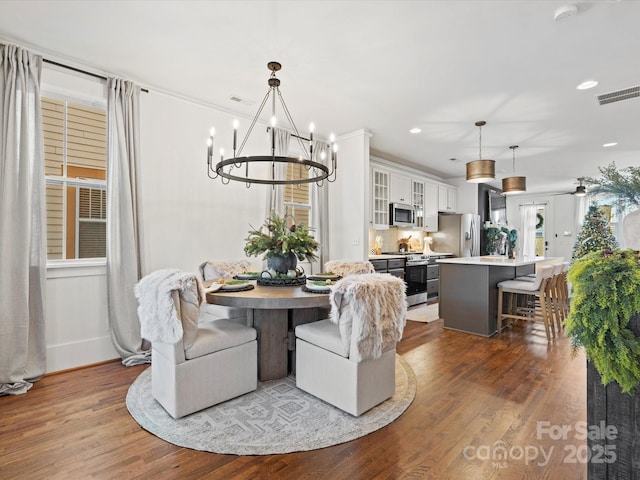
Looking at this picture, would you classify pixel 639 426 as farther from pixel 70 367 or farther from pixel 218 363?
pixel 70 367

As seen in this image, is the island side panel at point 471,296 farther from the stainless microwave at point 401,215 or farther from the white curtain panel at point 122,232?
the white curtain panel at point 122,232

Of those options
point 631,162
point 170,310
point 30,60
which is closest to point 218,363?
point 170,310

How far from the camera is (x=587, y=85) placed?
10.8ft

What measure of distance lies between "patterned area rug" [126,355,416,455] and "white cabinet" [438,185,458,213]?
578cm

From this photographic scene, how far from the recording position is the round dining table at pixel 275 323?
89.8 inches

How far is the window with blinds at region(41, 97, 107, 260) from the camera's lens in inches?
119

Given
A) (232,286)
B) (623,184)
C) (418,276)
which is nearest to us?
(623,184)

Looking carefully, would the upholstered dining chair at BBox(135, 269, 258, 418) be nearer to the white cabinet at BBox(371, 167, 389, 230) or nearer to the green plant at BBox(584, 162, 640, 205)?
the green plant at BBox(584, 162, 640, 205)

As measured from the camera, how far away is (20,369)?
8.36 ft

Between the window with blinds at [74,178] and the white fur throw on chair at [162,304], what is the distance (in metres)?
1.43

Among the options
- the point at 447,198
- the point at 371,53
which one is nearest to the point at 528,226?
the point at 447,198

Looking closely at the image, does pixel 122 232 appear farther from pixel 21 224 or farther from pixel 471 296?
pixel 471 296

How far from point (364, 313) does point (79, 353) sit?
8.85ft

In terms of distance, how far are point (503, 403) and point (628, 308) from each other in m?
1.45
